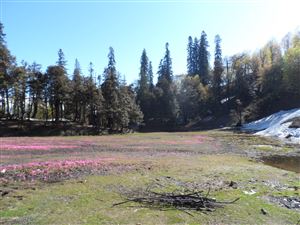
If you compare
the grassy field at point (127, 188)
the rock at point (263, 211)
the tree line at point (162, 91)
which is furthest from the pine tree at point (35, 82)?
the rock at point (263, 211)

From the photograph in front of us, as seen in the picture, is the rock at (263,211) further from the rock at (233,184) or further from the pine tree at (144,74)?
the pine tree at (144,74)

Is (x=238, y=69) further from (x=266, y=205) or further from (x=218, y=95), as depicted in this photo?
(x=266, y=205)

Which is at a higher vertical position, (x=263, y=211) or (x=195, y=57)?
(x=195, y=57)

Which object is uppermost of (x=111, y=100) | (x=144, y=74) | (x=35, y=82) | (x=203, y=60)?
(x=203, y=60)

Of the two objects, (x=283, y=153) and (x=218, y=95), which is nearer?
(x=283, y=153)

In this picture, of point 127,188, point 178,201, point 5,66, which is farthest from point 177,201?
point 5,66

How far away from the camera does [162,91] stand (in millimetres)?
110375

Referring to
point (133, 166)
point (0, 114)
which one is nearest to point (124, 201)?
point (133, 166)

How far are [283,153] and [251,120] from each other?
2625 inches

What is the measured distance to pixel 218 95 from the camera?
11981cm

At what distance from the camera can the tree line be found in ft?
257

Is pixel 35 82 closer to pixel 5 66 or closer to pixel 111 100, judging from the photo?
pixel 5 66

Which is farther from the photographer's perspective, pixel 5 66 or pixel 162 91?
pixel 162 91

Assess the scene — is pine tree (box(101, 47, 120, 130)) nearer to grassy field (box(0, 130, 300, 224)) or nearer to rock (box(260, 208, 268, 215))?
grassy field (box(0, 130, 300, 224))
